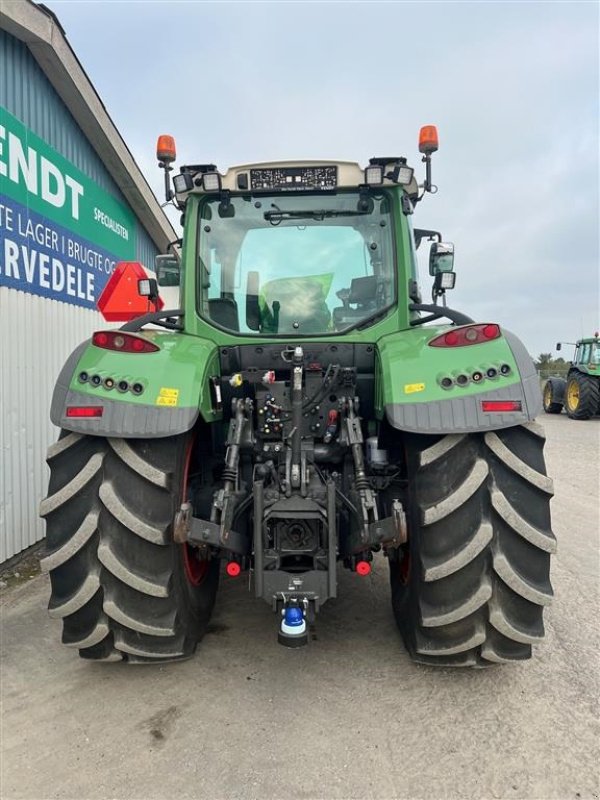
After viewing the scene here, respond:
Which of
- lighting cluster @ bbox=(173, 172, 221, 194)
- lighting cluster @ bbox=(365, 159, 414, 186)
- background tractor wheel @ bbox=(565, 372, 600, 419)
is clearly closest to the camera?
lighting cluster @ bbox=(365, 159, 414, 186)

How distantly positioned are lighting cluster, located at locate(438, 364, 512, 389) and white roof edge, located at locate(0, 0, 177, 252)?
179 inches

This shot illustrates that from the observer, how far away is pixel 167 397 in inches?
96.0

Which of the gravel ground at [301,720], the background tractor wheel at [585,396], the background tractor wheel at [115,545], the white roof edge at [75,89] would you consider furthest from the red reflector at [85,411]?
the background tractor wheel at [585,396]

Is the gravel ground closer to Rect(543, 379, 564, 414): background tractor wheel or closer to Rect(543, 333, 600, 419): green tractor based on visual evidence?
Rect(543, 333, 600, 419): green tractor

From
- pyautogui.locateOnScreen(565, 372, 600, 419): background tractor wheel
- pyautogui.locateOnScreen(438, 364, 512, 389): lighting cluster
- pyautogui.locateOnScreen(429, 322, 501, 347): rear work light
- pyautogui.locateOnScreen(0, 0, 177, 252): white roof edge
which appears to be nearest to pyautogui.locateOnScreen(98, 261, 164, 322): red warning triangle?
pyautogui.locateOnScreen(0, 0, 177, 252): white roof edge

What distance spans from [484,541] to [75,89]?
568 cm

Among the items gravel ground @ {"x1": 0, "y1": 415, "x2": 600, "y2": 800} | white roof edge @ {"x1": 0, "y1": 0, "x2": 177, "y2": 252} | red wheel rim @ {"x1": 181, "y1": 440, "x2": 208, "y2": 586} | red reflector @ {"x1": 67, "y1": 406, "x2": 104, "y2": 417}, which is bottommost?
gravel ground @ {"x1": 0, "y1": 415, "x2": 600, "y2": 800}

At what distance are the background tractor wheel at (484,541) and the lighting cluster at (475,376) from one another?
0.23m

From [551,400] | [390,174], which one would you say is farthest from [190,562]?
[551,400]

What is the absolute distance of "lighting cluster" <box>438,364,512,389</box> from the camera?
7.79 feet

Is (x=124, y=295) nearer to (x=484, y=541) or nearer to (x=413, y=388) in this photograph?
(x=413, y=388)

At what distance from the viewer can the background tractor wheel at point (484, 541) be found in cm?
232

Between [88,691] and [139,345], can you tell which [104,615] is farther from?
[139,345]

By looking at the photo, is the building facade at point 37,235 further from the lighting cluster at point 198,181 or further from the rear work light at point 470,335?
the rear work light at point 470,335
